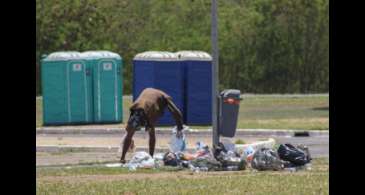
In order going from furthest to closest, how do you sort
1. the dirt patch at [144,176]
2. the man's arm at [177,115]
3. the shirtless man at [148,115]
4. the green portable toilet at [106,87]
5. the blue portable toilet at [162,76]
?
the green portable toilet at [106,87], the blue portable toilet at [162,76], the shirtless man at [148,115], the man's arm at [177,115], the dirt patch at [144,176]

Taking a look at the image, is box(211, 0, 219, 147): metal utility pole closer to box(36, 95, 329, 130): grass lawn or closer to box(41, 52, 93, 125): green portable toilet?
box(36, 95, 329, 130): grass lawn

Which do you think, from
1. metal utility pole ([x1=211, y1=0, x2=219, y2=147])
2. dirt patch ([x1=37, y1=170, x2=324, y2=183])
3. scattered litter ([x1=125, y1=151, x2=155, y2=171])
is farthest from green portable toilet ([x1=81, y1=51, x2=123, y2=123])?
dirt patch ([x1=37, y1=170, x2=324, y2=183])

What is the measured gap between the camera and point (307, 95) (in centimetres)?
3662

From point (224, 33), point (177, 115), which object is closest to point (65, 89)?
point (177, 115)

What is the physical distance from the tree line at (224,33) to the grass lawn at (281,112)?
164 centimetres

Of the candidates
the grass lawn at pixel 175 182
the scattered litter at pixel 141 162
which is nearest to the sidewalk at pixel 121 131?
the grass lawn at pixel 175 182

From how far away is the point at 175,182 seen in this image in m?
13.3

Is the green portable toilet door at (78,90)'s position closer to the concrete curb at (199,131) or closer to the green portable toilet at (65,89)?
the green portable toilet at (65,89)

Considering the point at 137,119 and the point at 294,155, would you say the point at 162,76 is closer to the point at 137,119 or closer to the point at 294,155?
the point at 137,119

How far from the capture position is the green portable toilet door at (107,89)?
2572 centimetres

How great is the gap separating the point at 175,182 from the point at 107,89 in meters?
12.6
